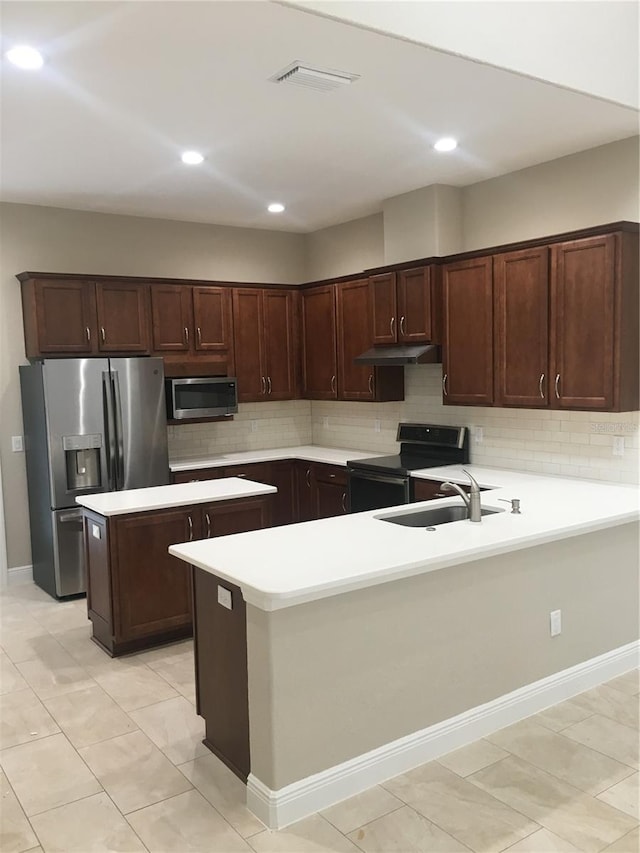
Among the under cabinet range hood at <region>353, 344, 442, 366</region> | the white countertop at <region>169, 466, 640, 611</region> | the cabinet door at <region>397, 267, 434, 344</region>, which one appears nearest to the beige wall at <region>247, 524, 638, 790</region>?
the white countertop at <region>169, 466, 640, 611</region>

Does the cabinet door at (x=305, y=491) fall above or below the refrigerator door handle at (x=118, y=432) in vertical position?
below

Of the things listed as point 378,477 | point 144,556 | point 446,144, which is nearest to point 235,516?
point 144,556

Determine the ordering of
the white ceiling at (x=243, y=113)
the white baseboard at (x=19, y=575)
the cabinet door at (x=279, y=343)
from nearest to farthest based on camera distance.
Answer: the white ceiling at (x=243, y=113) → the white baseboard at (x=19, y=575) → the cabinet door at (x=279, y=343)

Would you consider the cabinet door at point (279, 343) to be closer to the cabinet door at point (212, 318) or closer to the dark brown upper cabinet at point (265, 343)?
the dark brown upper cabinet at point (265, 343)

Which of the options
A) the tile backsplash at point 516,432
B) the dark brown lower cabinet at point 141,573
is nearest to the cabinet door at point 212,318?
the tile backsplash at point 516,432

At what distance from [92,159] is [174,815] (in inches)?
141

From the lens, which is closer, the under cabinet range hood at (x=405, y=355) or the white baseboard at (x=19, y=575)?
the under cabinet range hood at (x=405, y=355)

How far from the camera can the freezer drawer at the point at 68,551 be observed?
512cm

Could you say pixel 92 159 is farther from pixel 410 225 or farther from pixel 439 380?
pixel 439 380

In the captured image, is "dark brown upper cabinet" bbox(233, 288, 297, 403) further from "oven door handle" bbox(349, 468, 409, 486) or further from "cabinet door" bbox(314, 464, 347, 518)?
"oven door handle" bbox(349, 468, 409, 486)

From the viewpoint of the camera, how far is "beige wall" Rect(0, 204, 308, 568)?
5.42 meters

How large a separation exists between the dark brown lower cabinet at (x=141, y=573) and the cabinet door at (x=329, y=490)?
149cm

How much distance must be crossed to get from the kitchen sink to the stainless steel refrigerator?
7.98 ft

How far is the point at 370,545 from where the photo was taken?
9.66 ft
